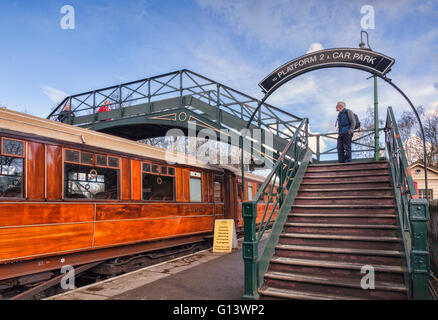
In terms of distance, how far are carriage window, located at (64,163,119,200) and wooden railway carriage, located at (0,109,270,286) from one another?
2 centimetres

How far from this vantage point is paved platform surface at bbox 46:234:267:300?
5.46m

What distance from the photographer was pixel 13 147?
5.83 metres

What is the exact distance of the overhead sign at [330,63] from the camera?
7227mm

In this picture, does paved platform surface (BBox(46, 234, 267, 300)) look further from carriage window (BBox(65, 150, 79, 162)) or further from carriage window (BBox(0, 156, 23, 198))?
carriage window (BBox(65, 150, 79, 162))

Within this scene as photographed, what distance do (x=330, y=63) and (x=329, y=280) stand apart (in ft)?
16.1

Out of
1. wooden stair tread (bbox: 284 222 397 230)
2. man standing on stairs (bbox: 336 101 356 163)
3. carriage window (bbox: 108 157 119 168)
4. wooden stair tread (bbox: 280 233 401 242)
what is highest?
man standing on stairs (bbox: 336 101 356 163)

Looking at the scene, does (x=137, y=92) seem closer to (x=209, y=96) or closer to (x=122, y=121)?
(x=122, y=121)

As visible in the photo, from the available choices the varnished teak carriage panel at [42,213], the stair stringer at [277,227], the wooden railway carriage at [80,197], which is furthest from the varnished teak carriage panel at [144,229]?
the stair stringer at [277,227]

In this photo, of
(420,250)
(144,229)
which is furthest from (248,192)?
(420,250)

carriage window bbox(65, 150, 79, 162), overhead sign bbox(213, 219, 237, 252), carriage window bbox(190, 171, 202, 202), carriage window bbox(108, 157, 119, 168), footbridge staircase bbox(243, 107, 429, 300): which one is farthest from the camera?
carriage window bbox(190, 171, 202, 202)

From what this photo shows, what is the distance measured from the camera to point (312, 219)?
634 centimetres

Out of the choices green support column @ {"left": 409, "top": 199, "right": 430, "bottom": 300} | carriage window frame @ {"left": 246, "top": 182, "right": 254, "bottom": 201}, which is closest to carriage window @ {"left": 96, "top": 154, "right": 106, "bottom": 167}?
green support column @ {"left": 409, "top": 199, "right": 430, "bottom": 300}
